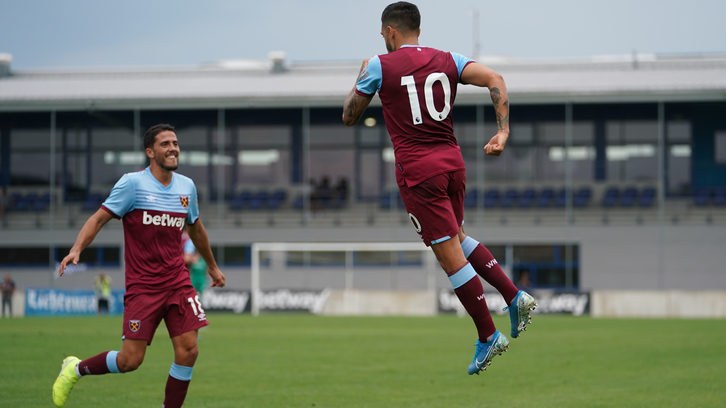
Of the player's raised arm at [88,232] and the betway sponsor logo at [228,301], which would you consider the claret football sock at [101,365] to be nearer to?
the player's raised arm at [88,232]

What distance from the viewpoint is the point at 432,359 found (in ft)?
43.8

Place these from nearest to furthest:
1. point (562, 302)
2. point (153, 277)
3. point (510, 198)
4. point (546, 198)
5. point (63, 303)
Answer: point (153, 277) → point (562, 302) → point (63, 303) → point (546, 198) → point (510, 198)

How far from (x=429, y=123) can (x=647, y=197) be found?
117 ft

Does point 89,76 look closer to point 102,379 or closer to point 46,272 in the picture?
point 46,272

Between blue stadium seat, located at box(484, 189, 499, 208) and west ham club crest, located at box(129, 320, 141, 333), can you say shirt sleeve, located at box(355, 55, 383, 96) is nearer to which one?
west ham club crest, located at box(129, 320, 141, 333)

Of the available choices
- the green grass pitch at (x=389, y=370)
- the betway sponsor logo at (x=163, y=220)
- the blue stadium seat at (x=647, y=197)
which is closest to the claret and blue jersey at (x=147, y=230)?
the betway sponsor logo at (x=163, y=220)

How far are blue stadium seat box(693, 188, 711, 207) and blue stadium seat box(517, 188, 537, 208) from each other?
721cm

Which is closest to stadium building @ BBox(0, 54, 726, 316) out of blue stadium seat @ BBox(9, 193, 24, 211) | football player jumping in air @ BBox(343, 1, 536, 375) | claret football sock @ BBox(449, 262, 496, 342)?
blue stadium seat @ BBox(9, 193, 24, 211)

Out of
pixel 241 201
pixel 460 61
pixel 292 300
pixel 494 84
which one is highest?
pixel 460 61

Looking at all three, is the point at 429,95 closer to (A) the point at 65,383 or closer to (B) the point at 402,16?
(B) the point at 402,16

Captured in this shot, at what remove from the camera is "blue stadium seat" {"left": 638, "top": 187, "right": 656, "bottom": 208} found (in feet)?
127

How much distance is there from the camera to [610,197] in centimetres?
3912

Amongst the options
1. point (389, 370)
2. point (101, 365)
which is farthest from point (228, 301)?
point (101, 365)

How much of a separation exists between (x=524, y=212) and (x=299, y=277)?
10.7 meters
